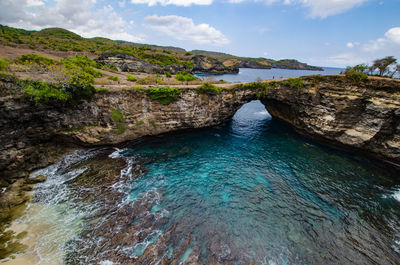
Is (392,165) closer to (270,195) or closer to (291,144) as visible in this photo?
(291,144)

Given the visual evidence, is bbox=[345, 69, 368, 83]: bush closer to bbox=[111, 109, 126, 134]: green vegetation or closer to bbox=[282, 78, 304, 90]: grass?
Answer: bbox=[282, 78, 304, 90]: grass

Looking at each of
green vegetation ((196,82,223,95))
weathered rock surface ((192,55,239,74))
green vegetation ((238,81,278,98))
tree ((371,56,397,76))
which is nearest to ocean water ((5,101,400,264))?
green vegetation ((196,82,223,95))

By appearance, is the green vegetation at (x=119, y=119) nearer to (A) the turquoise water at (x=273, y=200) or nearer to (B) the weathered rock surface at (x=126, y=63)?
(A) the turquoise water at (x=273, y=200)

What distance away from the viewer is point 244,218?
14477 mm

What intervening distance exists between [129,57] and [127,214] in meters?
72.3

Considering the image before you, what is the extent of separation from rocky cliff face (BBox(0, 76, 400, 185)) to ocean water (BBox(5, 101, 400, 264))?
2.56m

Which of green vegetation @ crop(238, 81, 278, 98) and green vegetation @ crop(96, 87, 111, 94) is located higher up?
green vegetation @ crop(238, 81, 278, 98)

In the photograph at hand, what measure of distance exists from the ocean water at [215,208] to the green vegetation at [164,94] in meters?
8.42

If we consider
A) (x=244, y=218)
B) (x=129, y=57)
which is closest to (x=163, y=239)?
(x=244, y=218)

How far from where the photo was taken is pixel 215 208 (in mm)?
15398

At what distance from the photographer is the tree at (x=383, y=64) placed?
2314cm

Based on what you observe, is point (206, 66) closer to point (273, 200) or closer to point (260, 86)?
point (260, 86)

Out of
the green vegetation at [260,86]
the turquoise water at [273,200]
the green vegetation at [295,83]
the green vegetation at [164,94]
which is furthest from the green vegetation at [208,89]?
the green vegetation at [295,83]

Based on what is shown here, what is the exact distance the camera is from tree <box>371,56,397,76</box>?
75.9 feet
